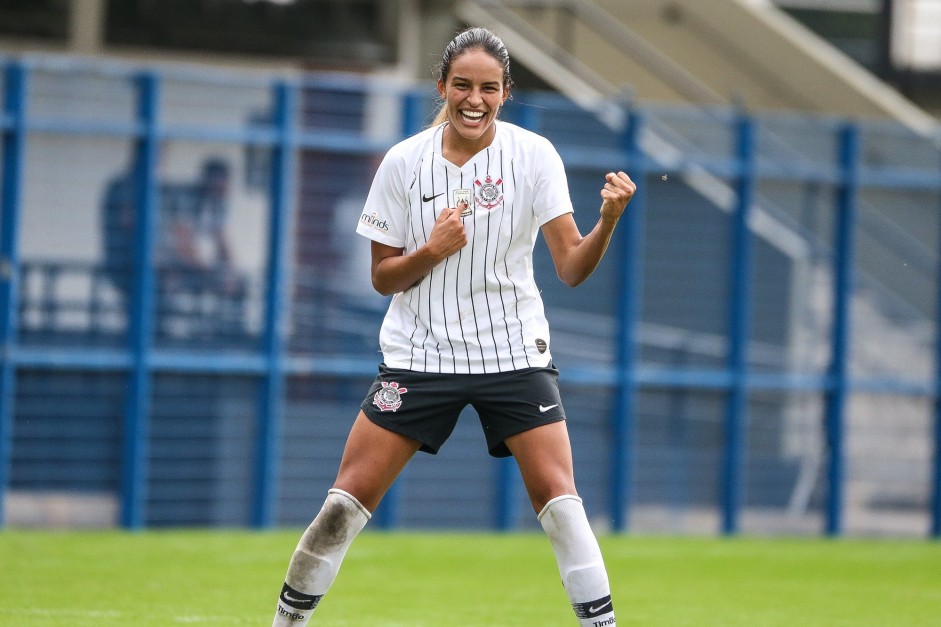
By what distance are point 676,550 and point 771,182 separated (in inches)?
123

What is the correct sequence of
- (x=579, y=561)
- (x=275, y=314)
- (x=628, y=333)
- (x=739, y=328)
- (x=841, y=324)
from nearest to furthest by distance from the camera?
(x=579, y=561), (x=275, y=314), (x=628, y=333), (x=739, y=328), (x=841, y=324)

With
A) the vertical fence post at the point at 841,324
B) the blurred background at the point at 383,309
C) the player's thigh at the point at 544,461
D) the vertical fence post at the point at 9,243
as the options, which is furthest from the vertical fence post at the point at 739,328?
the player's thigh at the point at 544,461

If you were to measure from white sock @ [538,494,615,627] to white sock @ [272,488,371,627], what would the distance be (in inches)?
26.5

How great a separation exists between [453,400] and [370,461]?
36 centimetres

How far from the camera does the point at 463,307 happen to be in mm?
5734

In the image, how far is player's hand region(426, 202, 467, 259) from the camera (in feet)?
18.2

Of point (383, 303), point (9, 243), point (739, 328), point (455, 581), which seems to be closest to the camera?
point (455, 581)

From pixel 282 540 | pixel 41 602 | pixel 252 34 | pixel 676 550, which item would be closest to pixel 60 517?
pixel 282 540

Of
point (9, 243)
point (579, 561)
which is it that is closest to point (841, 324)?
point (9, 243)

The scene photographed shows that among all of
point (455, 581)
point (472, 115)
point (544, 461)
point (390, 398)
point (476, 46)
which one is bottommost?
point (455, 581)

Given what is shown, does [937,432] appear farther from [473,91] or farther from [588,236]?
[473,91]

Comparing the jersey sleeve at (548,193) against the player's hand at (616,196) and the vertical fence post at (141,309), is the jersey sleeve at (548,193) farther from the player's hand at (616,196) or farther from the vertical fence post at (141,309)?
the vertical fence post at (141,309)

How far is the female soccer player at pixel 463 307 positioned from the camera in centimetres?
559

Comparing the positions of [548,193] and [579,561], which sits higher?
[548,193]
